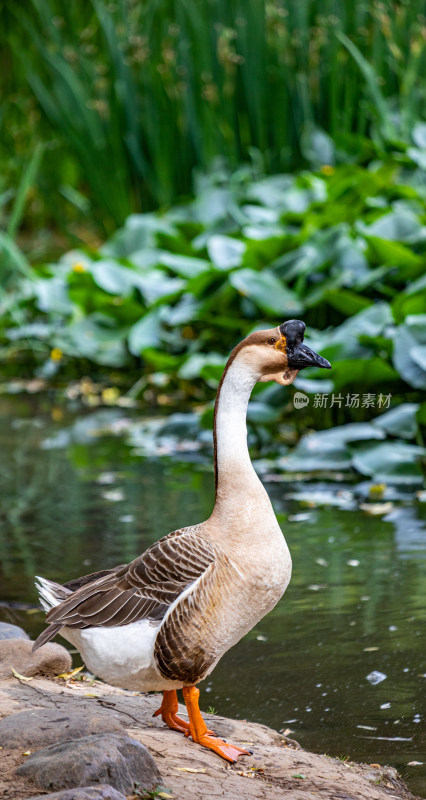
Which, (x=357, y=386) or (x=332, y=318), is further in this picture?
(x=332, y=318)

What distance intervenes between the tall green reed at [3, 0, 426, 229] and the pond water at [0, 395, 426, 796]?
2944 mm

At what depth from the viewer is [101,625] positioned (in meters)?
2.52

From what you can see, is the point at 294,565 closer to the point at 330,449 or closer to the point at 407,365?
the point at 330,449

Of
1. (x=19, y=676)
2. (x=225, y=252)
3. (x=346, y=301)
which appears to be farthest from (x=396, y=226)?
(x=19, y=676)

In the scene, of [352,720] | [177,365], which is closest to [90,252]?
[177,365]

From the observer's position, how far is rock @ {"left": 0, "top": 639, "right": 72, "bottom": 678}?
2.96 meters

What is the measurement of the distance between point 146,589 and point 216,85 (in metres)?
6.39

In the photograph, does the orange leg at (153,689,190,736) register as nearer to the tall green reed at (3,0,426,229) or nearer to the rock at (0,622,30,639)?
the rock at (0,622,30,639)

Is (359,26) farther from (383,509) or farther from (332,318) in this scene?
(383,509)

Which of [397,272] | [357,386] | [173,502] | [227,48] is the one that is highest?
[227,48]

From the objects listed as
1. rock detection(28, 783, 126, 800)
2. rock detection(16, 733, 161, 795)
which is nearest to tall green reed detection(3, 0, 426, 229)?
rock detection(16, 733, 161, 795)

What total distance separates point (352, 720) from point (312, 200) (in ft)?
16.8

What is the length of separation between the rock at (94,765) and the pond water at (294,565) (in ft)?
2.23

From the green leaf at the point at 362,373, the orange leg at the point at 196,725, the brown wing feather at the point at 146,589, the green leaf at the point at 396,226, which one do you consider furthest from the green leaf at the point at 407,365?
the orange leg at the point at 196,725
